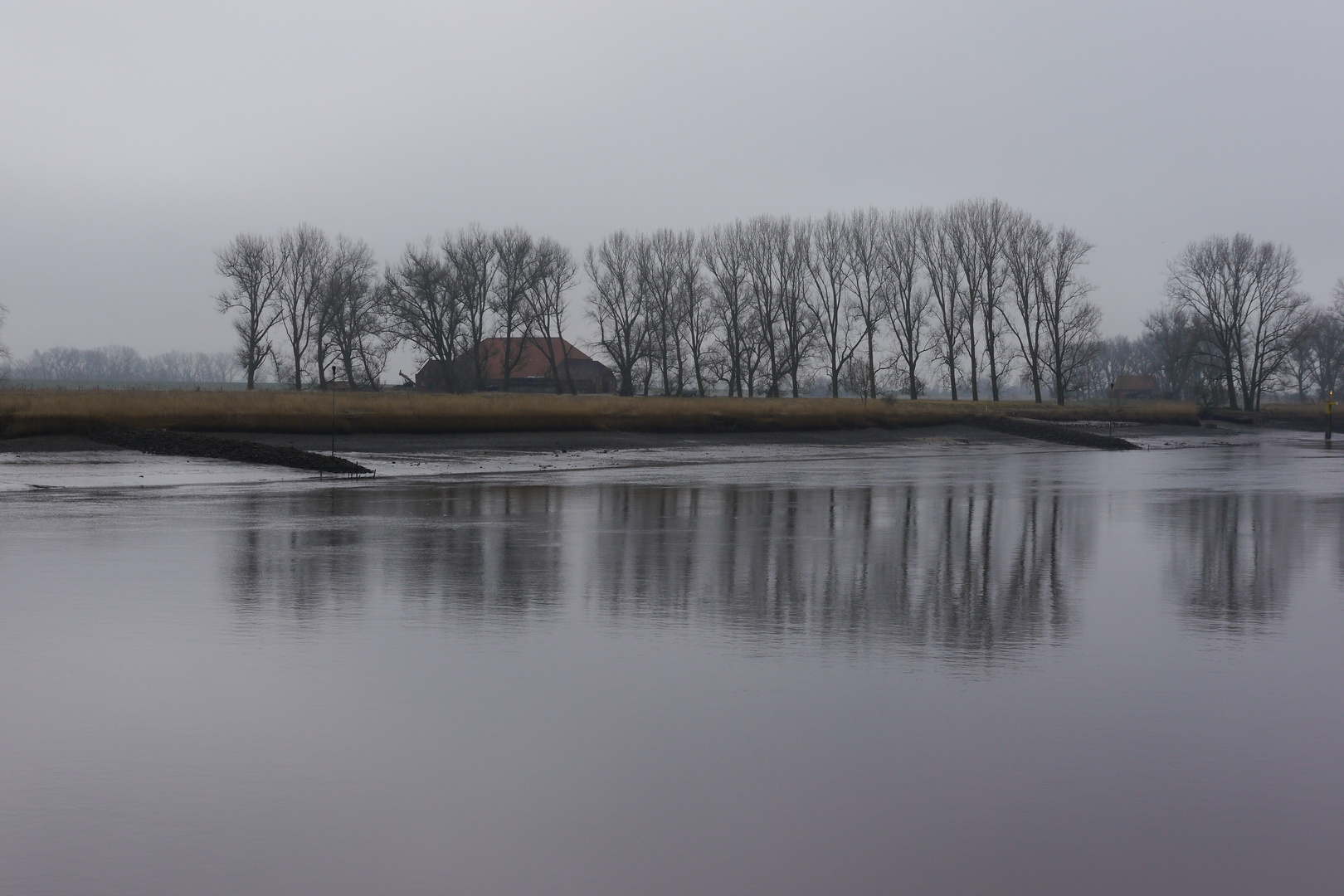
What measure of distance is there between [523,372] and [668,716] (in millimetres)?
110326

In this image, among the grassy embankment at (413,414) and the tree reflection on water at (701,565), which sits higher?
the grassy embankment at (413,414)

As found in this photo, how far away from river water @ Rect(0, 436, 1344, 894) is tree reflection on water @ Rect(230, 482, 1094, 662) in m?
0.08

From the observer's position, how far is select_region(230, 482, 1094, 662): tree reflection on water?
385 inches

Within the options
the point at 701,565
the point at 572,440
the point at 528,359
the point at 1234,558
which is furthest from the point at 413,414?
the point at 528,359

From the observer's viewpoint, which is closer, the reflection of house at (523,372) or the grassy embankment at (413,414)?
the grassy embankment at (413,414)

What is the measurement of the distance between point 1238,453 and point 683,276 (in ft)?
171

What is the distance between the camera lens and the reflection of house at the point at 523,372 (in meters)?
89.2

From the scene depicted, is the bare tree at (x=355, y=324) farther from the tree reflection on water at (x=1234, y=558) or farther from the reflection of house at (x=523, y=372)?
the tree reflection on water at (x=1234, y=558)

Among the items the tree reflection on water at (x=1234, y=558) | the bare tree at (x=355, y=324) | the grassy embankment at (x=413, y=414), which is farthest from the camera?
the bare tree at (x=355, y=324)

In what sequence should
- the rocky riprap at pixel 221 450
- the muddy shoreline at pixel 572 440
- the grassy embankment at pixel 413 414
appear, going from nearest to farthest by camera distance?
the rocky riprap at pixel 221 450 < the muddy shoreline at pixel 572 440 < the grassy embankment at pixel 413 414

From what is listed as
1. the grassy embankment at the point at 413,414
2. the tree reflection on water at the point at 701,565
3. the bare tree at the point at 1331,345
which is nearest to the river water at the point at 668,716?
the tree reflection on water at the point at 701,565

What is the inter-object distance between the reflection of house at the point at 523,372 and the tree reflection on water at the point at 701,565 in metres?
65.1

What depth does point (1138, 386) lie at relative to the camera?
166375mm

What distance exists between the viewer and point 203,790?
18.1 feet
